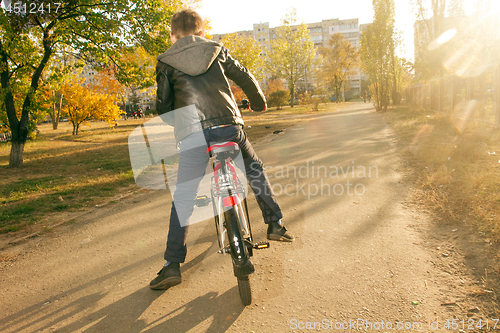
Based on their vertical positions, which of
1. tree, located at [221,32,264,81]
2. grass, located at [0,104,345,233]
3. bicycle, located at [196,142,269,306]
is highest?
tree, located at [221,32,264,81]

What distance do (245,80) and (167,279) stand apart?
1795 mm

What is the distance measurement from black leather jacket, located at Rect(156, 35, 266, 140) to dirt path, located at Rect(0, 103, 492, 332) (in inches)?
51.8

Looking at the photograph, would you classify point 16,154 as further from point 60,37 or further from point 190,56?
point 190,56

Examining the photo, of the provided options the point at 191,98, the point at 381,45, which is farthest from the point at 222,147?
the point at 381,45

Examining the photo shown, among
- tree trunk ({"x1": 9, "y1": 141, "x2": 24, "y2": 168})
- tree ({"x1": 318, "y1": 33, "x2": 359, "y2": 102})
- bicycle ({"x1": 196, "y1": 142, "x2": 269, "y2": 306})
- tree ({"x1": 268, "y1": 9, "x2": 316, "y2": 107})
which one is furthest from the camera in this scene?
tree ({"x1": 318, "y1": 33, "x2": 359, "y2": 102})

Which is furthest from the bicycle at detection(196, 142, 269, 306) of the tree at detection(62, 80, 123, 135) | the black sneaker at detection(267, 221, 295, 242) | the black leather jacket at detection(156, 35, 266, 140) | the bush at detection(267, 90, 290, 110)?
the bush at detection(267, 90, 290, 110)

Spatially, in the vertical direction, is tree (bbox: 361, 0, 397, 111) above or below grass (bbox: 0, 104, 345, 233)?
above

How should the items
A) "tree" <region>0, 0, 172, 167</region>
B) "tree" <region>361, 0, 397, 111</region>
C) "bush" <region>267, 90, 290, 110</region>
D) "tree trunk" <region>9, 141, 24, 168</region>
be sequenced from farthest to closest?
1. "bush" <region>267, 90, 290, 110</region>
2. "tree" <region>361, 0, 397, 111</region>
3. "tree trunk" <region>9, 141, 24, 168</region>
4. "tree" <region>0, 0, 172, 167</region>

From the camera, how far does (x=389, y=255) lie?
301cm

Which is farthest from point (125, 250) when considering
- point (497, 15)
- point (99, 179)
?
point (497, 15)

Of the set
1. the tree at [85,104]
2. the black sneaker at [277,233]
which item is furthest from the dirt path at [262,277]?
the tree at [85,104]

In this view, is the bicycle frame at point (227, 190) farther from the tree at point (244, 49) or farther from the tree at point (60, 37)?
the tree at point (244, 49)

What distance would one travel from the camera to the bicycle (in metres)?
2.37

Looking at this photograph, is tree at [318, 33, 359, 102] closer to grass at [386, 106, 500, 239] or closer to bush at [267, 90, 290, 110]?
bush at [267, 90, 290, 110]
